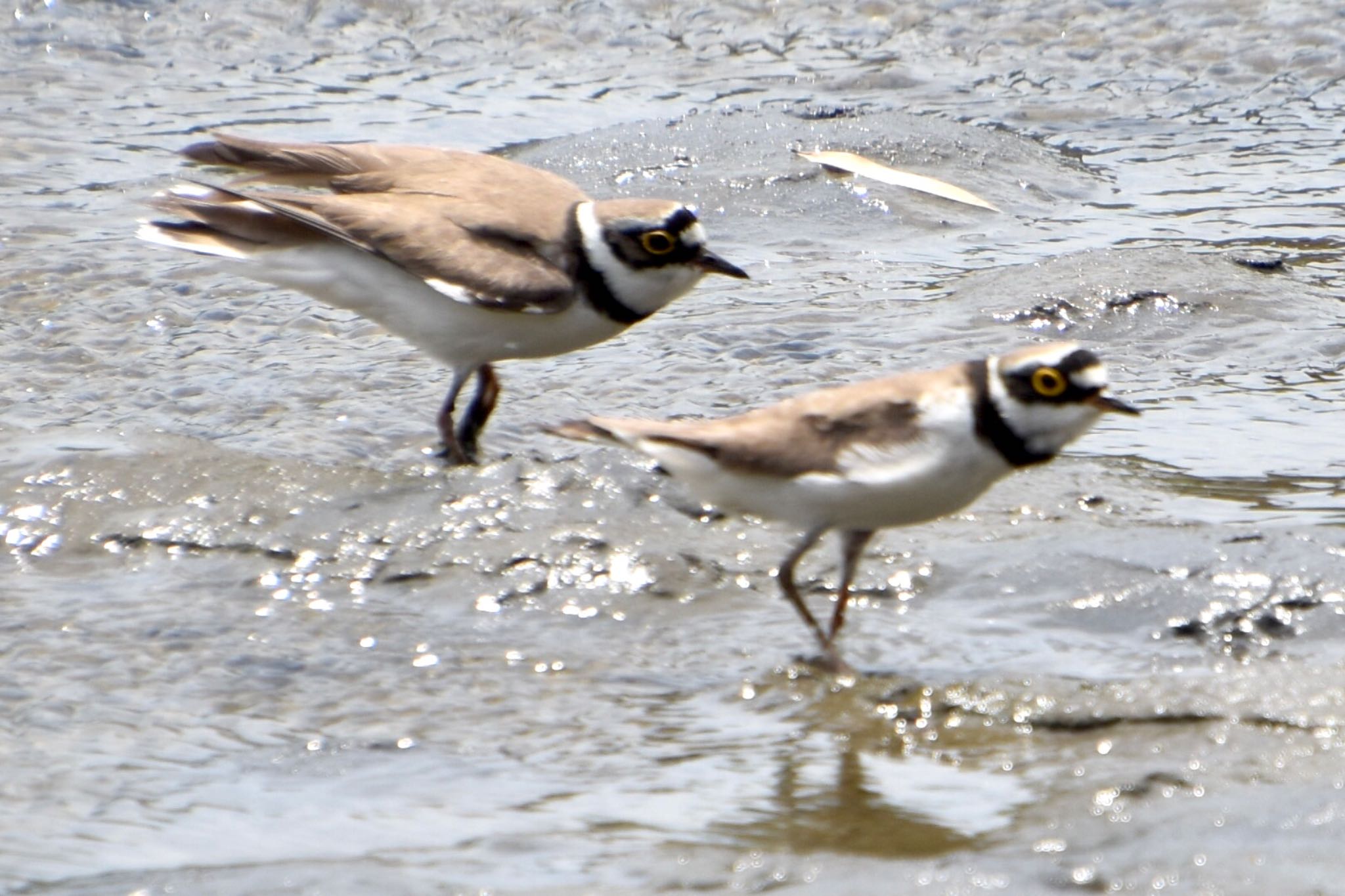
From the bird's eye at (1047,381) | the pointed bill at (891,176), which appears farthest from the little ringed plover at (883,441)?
the pointed bill at (891,176)

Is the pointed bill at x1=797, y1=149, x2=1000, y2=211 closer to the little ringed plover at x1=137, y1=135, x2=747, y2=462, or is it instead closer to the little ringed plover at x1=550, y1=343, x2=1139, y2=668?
the little ringed plover at x1=137, y1=135, x2=747, y2=462

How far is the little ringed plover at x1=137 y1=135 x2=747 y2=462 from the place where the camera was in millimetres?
6199

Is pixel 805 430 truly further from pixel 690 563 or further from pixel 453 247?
pixel 453 247

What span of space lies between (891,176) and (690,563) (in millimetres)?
4511

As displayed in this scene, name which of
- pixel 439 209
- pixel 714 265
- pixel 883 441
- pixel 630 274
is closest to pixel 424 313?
pixel 439 209

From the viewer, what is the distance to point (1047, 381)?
4.68m

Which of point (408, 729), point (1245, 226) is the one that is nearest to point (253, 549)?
point (408, 729)

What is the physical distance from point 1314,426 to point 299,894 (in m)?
4.37

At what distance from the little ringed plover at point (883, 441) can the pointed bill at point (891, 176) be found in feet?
15.1

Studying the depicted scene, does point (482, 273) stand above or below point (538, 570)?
above

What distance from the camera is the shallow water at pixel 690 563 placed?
12.8 feet

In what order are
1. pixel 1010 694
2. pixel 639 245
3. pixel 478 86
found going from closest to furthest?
pixel 1010 694 → pixel 639 245 → pixel 478 86

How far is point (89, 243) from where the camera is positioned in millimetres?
8594

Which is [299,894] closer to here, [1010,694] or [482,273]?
[1010,694]
